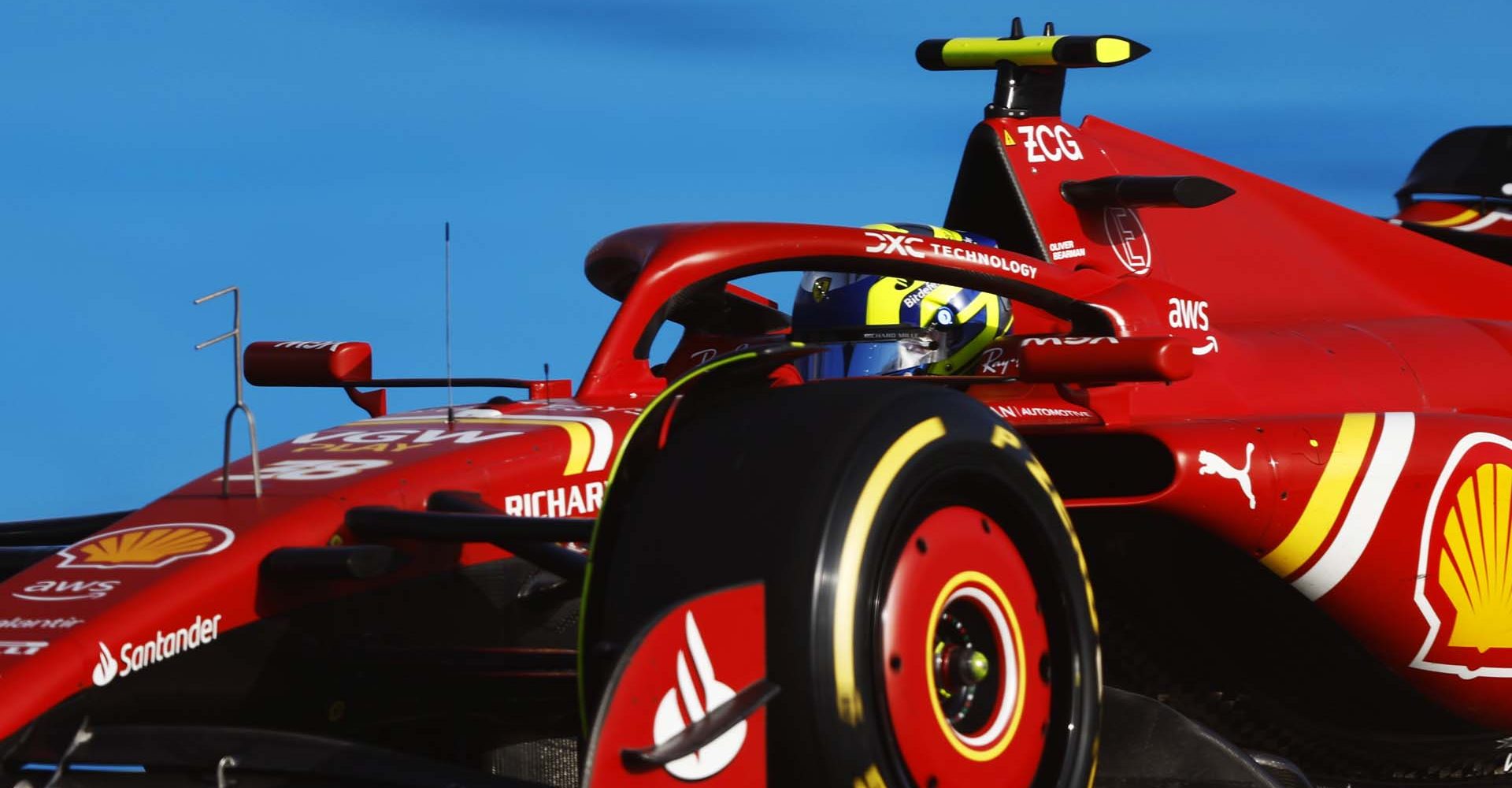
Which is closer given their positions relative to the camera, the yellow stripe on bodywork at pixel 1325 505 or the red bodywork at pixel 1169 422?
the red bodywork at pixel 1169 422

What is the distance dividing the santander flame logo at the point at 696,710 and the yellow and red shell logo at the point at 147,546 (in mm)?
1041

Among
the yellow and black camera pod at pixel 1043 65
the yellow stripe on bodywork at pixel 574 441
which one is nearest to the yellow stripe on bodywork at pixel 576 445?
the yellow stripe on bodywork at pixel 574 441

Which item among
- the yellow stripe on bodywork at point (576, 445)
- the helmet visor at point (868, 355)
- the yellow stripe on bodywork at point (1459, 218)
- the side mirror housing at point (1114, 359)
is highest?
the yellow stripe on bodywork at point (1459, 218)

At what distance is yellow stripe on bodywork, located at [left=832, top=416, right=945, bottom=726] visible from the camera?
2.24 m

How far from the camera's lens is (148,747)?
257cm

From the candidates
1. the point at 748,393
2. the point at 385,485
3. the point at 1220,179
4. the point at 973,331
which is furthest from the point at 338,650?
the point at 1220,179

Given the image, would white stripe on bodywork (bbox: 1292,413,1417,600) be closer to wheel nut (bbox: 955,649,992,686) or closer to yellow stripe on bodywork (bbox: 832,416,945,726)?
wheel nut (bbox: 955,649,992,686)

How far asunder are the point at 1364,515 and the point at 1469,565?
0.38 metres

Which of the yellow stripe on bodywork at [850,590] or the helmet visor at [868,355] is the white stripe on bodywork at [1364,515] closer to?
the helmet visor at [868,355]

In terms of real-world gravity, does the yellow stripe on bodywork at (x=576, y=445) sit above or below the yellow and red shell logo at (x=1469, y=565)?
above

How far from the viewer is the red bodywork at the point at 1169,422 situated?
9.64 feet

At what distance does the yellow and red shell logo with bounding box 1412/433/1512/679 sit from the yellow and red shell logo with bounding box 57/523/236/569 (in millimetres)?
2649

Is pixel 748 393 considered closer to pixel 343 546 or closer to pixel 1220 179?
pixel 343 546

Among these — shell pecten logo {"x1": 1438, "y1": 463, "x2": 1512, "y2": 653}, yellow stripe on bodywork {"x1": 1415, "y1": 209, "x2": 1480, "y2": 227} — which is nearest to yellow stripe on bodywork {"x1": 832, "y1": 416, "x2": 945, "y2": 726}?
shell pecten logo {"x1": 1438, "y1": 463, "x2": 1512, "y2": 653}
